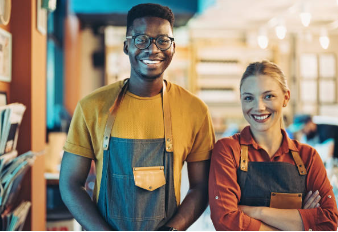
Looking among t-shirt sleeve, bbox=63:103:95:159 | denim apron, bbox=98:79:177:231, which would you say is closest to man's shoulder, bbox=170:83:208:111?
denim apron, bbox=98:79:177:231

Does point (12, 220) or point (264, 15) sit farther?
point (264, 15)

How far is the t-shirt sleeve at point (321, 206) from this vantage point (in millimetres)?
1374

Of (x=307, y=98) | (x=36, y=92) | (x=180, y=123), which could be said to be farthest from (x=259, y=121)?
(x=307, y=98)

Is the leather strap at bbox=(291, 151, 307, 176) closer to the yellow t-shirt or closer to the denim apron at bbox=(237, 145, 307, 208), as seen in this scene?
the denim apron at bbox=(237, 145, 307, 208)

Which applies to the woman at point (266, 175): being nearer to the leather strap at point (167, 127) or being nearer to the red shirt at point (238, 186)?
the red shirt at point (238, 186)

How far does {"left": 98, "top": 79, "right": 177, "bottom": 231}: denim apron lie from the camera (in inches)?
54.7

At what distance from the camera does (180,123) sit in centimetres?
147

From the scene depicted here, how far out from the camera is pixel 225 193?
1399 millimetres

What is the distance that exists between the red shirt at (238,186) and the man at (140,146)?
8cm

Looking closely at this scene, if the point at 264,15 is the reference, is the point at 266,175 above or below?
below

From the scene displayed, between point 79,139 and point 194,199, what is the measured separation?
543 mm

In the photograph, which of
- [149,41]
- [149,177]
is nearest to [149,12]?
[149,41]

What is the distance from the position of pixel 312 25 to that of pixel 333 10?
1101mm

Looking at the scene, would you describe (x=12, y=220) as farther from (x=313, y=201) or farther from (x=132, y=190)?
(x=313, y=201)
